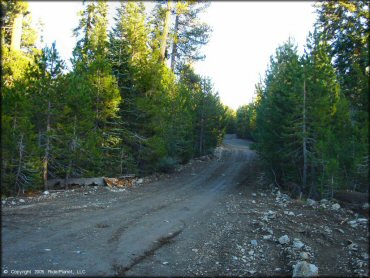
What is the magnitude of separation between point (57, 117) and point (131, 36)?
922cm

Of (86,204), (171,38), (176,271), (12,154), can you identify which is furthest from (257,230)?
(171,38)

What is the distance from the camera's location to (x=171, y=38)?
1128 inches

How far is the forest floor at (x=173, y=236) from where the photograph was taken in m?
A: 6.54

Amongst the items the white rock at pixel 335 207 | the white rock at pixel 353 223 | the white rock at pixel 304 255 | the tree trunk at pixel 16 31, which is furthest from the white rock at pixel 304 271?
the tree trunk at pixel 16 31

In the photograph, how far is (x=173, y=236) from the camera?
29.4 feet

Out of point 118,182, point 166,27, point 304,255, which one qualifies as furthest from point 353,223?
point 166,27

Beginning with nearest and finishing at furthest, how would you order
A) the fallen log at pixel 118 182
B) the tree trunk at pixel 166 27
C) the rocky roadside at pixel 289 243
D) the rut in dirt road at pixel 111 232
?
the rut in dirt road at pixel 111 232, the rocky roadside at pixel 289 243, the fallen log at pixel 118 182, the tree trunk at pixel 166 27

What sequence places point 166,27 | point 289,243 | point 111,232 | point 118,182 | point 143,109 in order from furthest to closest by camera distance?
point 166,27 < point 143,109 < point 118,182 < point 111,232 < point 289,243

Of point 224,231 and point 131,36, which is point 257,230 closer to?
point 224,231

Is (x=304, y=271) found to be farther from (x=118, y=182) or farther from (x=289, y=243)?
(x=118, y=182)

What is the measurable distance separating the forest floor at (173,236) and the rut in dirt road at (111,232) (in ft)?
0.07

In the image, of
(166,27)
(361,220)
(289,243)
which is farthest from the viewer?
(166,27)

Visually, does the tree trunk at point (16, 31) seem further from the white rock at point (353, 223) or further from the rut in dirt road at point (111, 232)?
the white rock at point (353, 223)

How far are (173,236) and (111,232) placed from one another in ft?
5.81
